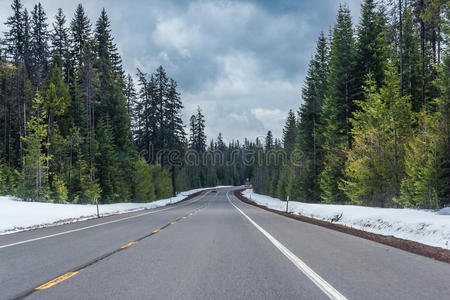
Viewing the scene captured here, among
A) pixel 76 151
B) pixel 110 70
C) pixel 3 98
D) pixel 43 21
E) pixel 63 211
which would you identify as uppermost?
pixel 43 21

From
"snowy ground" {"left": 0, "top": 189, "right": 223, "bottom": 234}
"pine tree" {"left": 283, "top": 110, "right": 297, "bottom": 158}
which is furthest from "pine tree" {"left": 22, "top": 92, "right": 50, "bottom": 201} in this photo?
"pine tree" {"left": 283, "top": 110, "right": 297, "bottom": 158}

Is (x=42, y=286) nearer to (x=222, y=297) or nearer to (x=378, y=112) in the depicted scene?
(x=222, y=297)

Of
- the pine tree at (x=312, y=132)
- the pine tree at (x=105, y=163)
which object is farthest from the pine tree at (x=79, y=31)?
the pine tree at (x=312, y=132)

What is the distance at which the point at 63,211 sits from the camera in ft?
71.0

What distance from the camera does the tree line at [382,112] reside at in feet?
58.2

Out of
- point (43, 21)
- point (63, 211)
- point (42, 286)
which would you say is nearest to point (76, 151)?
point (63, 211)

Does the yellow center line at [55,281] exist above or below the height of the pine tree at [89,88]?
below

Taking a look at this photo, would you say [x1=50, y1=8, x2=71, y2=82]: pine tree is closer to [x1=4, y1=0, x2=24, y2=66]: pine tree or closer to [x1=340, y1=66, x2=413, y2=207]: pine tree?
[x1=4, y1=0, x2=24, y2=66]: pine tree

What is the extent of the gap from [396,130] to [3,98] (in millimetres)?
43405

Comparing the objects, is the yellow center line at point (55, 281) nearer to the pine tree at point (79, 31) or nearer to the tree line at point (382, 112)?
the tree line at point (382, 112)

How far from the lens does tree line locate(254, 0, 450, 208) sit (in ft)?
58.2

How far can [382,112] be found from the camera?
21.7 meters

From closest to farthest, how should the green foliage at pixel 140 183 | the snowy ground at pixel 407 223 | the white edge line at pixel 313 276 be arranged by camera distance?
the white edge line at pixel 313 276, the snowy ground at pixel 407 223, the green foliage at pixel 140 183

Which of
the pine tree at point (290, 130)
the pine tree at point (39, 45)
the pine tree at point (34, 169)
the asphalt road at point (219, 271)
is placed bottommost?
the asphalt road at point (219, 271)
